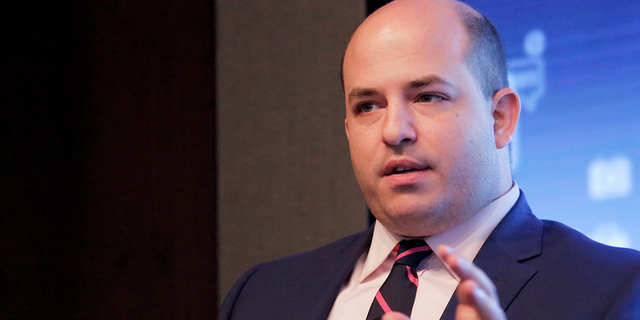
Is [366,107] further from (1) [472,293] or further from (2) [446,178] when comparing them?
(1) [472,293]

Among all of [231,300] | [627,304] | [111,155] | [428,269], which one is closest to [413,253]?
[428,269]

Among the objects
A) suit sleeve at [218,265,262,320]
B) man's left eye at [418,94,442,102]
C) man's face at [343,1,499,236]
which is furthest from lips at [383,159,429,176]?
suit sleeve at [218,265,262,320]

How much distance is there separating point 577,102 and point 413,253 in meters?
0.86

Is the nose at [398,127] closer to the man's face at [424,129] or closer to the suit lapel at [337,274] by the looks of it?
the man's face at [424,129]

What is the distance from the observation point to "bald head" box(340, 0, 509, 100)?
1333 mm

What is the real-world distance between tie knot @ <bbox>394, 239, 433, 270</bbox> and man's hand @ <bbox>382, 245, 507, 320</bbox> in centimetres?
47

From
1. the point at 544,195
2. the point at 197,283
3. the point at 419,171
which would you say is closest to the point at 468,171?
the point at 419,171

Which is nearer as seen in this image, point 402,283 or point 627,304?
point 627,304

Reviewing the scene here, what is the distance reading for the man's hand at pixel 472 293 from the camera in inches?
33.7

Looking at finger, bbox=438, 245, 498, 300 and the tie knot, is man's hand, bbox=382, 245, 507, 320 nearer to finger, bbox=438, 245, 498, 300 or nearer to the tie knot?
finger, bbox=438, 245, 498, 300

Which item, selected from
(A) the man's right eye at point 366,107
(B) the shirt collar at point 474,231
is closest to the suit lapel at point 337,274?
(B) the shirt collar at point 474,231

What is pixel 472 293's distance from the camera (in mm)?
850

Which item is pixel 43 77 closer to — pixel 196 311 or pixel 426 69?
pixel 196 311

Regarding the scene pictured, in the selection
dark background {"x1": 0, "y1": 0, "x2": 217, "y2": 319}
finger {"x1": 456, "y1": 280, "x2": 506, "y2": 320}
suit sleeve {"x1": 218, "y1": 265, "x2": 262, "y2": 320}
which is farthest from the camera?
dark background {"x1": 0, "y1": 0, "x2": 217, "y2": 319}
